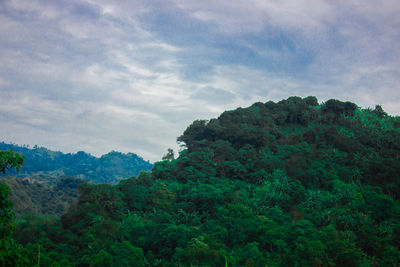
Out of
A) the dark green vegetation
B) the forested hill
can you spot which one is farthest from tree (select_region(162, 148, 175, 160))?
the forested hill

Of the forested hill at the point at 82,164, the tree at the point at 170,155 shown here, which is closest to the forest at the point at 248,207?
the tree at the point at 170,155

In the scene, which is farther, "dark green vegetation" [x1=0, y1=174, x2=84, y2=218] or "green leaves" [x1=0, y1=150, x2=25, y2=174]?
"dark green vegetation" [x1=0, y1=174, x2=84, y2=218]

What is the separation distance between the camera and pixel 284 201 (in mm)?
21000

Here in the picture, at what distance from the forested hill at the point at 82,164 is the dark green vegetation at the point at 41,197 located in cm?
3108

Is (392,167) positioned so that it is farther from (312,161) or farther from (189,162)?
(189,162)

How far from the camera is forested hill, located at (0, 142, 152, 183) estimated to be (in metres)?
89.9

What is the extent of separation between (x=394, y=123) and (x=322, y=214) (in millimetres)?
18568

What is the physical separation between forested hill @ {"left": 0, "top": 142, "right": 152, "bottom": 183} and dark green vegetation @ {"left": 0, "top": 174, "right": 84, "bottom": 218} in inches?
1224

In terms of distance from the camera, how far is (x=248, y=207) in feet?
65.2

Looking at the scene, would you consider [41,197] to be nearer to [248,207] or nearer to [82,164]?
[248,207]

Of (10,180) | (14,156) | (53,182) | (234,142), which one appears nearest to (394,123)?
(234,142)

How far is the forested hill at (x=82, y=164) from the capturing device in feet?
295

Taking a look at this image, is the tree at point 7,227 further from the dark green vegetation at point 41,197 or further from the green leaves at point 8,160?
the dark green vegetation at point 41,197

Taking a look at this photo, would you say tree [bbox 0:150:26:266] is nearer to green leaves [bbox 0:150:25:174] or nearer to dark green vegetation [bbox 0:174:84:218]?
green leaves [bbox 0:150:25:174]
